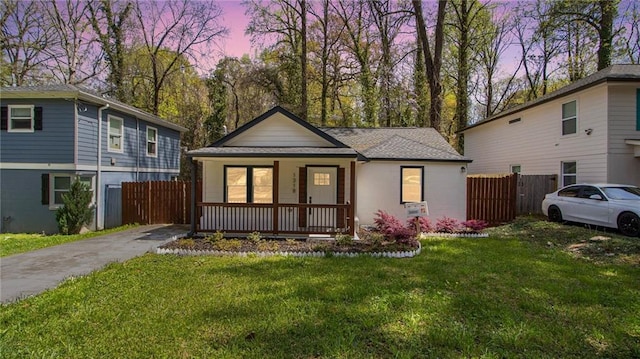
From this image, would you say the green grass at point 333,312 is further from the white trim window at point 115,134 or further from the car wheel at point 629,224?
the white trim window at point 115,134

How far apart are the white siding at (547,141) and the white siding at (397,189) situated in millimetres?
4678

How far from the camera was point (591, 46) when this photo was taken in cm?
2045

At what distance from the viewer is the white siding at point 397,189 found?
39.3ft

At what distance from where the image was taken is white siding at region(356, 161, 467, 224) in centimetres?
1199

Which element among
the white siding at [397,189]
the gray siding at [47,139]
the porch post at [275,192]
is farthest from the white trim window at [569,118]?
the gray siding at [47,139]

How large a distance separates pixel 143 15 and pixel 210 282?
76.3ft

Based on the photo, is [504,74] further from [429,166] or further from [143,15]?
[143,15]

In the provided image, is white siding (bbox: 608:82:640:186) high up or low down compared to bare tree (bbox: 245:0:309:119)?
down

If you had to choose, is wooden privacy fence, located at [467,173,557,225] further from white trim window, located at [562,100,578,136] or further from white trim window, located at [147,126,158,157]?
white trim window, located at [147,126,158,157]

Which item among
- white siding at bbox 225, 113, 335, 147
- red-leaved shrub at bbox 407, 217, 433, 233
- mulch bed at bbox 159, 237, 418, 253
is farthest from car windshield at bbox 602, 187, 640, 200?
white siding at bbox 225, 113, 335, 147

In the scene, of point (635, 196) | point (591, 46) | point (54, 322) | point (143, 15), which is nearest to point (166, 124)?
point (143, 15)

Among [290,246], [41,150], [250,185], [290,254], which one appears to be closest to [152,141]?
[41,150]

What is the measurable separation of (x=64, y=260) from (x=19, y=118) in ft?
26.9

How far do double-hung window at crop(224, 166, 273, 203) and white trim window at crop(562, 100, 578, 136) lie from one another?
12.1 metres
